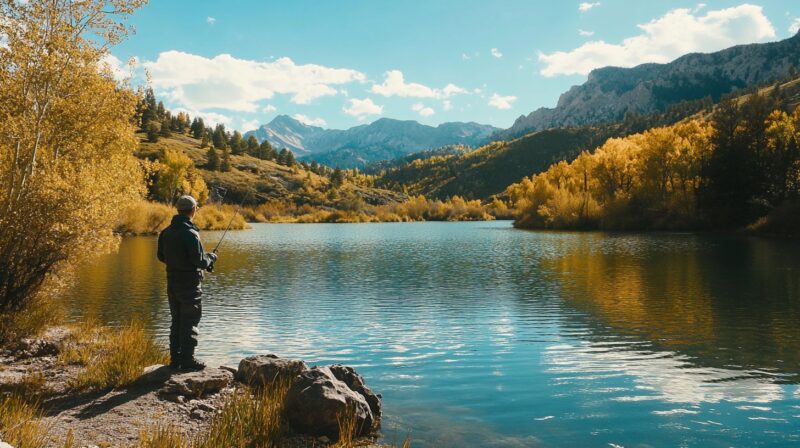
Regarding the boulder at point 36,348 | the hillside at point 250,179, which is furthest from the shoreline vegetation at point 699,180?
the hillside at point 250,179

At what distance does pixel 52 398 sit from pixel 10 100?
30.6 feet

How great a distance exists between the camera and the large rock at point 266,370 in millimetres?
10945

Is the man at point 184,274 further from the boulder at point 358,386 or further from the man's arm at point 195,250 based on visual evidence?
the boulder at point 358,386

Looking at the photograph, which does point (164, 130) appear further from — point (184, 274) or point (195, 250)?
point (195, 250)

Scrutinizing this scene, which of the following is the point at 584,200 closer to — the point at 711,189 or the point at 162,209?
the point at 711,189

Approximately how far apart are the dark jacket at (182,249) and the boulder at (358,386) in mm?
3397

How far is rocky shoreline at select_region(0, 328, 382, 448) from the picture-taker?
27.0 ft

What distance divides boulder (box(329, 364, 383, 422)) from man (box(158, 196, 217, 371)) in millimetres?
2902

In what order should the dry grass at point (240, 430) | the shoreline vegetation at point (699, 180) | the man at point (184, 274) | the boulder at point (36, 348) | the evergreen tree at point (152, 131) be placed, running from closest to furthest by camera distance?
the dry grass at point (240, 430)
the man at point (184, 274)
the boulder at point (36, 348)
the shoreline vegetation at point (699, 180)
the evergreen tree at point (152, 131)

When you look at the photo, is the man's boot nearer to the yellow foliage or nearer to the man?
the man

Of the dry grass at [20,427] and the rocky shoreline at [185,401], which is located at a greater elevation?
the dry grass at [20,427]

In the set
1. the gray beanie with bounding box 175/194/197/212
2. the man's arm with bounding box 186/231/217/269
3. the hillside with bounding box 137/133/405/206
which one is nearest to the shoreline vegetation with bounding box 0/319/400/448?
the man's arm with bounding box 186/231/217/269

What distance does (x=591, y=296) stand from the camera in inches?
1003

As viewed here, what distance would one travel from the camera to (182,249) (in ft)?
33.9
